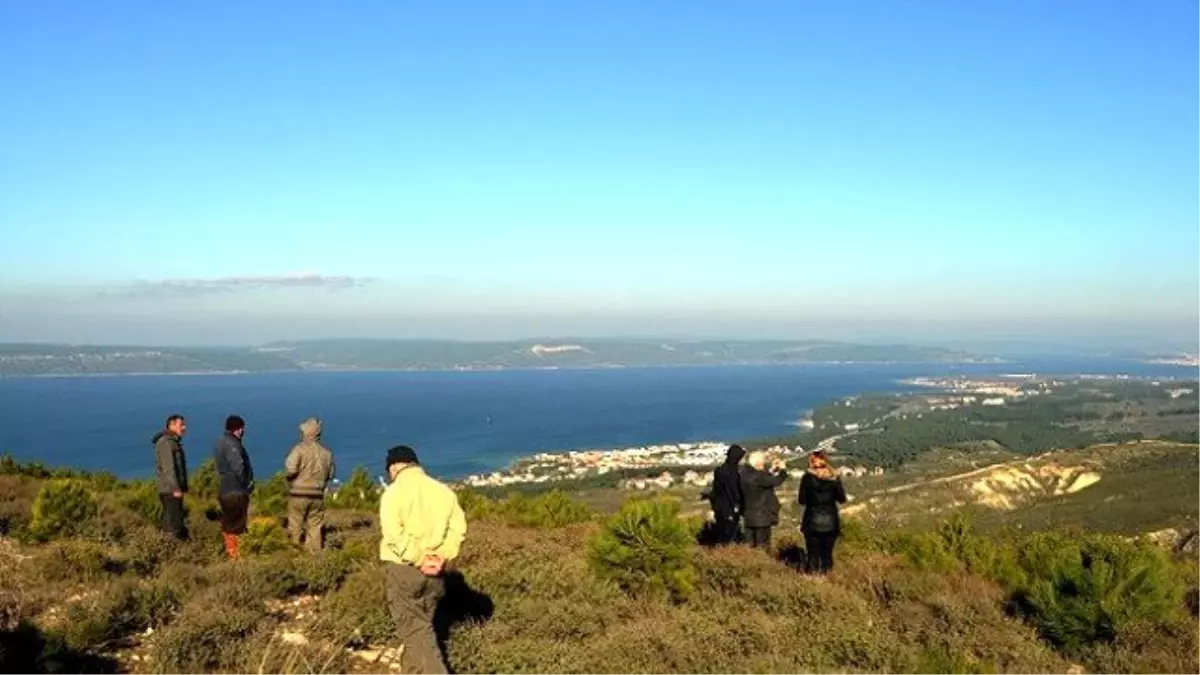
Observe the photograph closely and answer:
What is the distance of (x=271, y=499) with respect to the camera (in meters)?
14.6

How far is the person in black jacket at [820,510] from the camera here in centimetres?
981

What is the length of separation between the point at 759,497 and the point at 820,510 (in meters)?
1.33

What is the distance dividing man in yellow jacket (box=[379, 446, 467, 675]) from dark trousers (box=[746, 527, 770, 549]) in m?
5.91

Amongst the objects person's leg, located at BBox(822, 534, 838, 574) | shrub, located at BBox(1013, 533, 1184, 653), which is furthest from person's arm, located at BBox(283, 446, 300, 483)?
shrub, located at BBox(1013, 533, 1184, 653)

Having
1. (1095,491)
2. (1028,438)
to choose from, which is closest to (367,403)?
(1028,438)

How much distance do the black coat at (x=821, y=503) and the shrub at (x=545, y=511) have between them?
5.22 m

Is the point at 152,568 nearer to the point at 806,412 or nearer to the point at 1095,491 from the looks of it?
the point at 1095,491

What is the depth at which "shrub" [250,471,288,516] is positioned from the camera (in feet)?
46.1

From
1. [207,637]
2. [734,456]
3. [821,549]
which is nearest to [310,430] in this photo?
[207,637]

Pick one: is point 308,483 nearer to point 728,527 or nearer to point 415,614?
point 415,614

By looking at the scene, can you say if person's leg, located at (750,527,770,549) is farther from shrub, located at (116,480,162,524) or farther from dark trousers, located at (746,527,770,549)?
shrub, located at (116,480,162,524)

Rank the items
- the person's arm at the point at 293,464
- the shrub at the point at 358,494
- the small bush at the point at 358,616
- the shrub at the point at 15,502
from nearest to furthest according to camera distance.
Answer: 1. the small bush at the point at 358,616
2. the person's arm at the point at 293,464
3. the shrub at the point at 15,502
4. the shrub at the point at 358,494

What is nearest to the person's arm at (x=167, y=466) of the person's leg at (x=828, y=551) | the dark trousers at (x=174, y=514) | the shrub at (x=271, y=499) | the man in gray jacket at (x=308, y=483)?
the dark trousers at (x=174, y=514)

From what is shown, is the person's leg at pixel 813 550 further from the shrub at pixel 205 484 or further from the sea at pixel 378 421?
the sea at pixel 378 421
